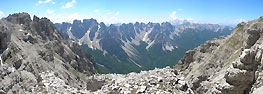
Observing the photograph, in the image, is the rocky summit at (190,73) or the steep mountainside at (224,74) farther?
the rocky summit at (190,73)

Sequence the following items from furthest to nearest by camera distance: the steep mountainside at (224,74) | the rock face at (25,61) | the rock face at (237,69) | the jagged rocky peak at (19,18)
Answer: the jagged rocky peak at (19,18) < the rock face at (25,61) < the steep mountainside at (224,74) < the rock face at (237,69)

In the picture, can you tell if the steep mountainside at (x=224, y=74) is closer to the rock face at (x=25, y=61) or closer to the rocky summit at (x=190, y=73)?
the rocky summit at (x=190, y=73)

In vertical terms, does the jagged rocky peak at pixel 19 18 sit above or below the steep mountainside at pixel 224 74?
above

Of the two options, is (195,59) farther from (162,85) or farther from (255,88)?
(255,88)

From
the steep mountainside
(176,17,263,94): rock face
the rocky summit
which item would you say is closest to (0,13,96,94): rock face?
the rocky summit

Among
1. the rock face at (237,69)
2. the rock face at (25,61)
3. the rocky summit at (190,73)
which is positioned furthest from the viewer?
the rock face at (25,61)

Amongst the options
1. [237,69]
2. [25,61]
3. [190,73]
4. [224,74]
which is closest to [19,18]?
[25,61]

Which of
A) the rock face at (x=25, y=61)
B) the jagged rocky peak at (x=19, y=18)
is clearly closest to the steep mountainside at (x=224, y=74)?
the rock face at (x=25, y=61)

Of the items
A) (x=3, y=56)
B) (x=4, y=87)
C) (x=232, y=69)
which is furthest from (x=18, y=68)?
(x=232, y=69)

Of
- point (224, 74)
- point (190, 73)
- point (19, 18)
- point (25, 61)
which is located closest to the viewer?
point (224, 74)

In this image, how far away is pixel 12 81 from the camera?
49.3 m

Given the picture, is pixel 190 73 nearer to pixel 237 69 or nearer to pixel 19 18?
pixel 237 69

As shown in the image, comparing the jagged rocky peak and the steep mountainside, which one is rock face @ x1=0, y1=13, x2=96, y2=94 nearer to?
the jagged rocky peak

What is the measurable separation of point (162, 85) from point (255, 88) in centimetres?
1608
